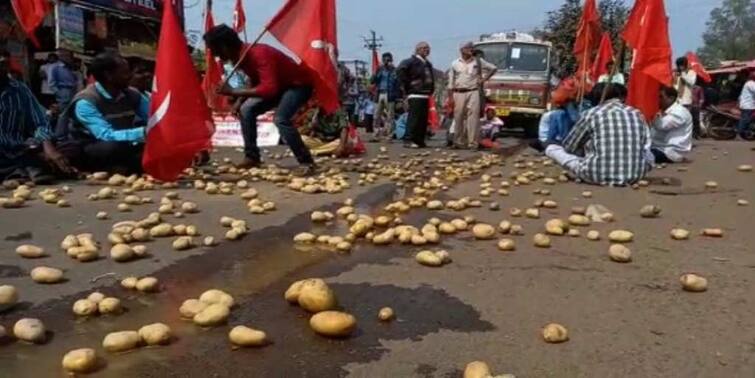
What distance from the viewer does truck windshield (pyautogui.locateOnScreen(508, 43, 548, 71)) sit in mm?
19250

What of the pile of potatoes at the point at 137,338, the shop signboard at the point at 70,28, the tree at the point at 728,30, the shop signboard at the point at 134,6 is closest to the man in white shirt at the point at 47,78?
the shop signboard at the point at 70,28

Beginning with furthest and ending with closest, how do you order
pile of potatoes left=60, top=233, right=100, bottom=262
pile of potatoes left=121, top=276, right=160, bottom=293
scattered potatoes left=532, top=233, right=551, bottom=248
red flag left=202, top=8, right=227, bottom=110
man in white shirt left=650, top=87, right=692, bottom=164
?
red flag left=202, top=8, right=227, bottom=110 < man in white shirt left=650, top=87, right=692, bottom=164 < scattered potatoes left=532, top=233, right=551, bottom=248 < pile of potatoes left=60, top=233, right=100, bottom=262 < pile of potatoes left=121, top=276, right=160, bottom=293

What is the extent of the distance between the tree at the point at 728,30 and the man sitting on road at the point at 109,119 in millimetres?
68331

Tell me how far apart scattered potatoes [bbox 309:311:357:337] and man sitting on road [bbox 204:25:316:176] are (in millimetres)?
4847

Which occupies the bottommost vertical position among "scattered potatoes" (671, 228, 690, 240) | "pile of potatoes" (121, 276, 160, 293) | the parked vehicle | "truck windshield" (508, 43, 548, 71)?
the parked vehicle

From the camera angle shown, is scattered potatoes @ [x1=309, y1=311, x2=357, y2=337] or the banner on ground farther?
the banner on ground

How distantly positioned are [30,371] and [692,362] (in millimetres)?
2258

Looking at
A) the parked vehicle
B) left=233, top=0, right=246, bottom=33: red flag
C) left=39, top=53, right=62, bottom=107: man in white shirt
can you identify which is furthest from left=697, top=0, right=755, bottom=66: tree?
left=39, top=53, right=62, bottom=107: man in white shirt

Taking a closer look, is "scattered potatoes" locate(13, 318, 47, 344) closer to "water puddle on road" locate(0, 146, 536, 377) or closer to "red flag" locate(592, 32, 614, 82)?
"water puddle on road" locate(0, 146, 536, 377)

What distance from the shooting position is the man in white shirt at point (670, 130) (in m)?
9.09

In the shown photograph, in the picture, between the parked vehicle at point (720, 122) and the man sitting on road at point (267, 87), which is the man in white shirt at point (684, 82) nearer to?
Answer: the parked vehicle at point (720, 122)

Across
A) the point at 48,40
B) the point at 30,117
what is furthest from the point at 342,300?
the point at 48,40

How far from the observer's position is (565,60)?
96.7 feet

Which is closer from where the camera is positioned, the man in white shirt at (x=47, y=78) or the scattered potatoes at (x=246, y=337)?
the scattered potatoes at (x=246, y=337)
